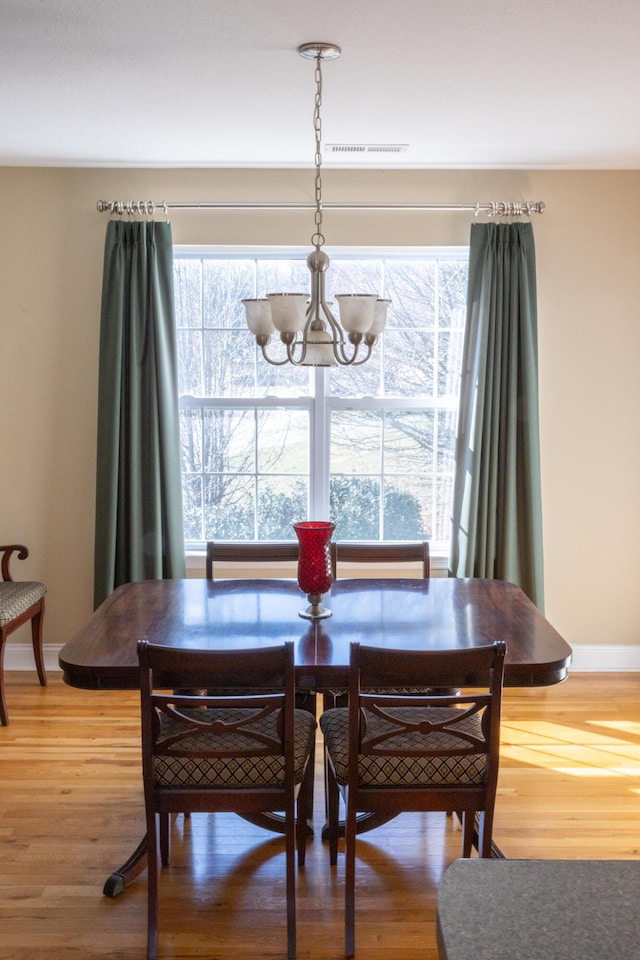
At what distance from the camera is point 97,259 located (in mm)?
4352

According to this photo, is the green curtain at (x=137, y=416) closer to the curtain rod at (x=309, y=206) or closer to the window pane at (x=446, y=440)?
the curtain rod at (x=309, y=206)

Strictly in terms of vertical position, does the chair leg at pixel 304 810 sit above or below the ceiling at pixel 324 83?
below

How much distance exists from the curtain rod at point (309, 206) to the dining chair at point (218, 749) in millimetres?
2672

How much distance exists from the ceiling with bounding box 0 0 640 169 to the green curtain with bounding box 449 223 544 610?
511 millimetres

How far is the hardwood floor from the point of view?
2402 mm

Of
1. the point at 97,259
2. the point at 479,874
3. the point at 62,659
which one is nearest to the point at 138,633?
the point at 62,659

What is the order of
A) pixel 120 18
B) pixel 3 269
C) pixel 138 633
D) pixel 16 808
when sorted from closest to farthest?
pixel 120 18 < pixel 138 633 < pixel 16 808 < pixel 3 269

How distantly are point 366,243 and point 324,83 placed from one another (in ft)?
4.47

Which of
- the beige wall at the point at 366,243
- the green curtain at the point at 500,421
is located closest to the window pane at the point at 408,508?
the green curtain at the point at 500,421

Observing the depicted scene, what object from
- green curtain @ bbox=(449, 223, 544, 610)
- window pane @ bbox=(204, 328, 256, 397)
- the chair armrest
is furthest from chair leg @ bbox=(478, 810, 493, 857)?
the chair armrest

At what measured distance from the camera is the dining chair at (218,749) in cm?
217

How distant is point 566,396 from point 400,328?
0.94 m

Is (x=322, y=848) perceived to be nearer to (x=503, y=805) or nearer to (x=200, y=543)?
(x=503, y=805)

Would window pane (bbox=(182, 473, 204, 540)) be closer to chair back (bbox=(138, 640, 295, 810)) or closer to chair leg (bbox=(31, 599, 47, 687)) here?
chair leg (bbox=(31, 599, 47, 687))
